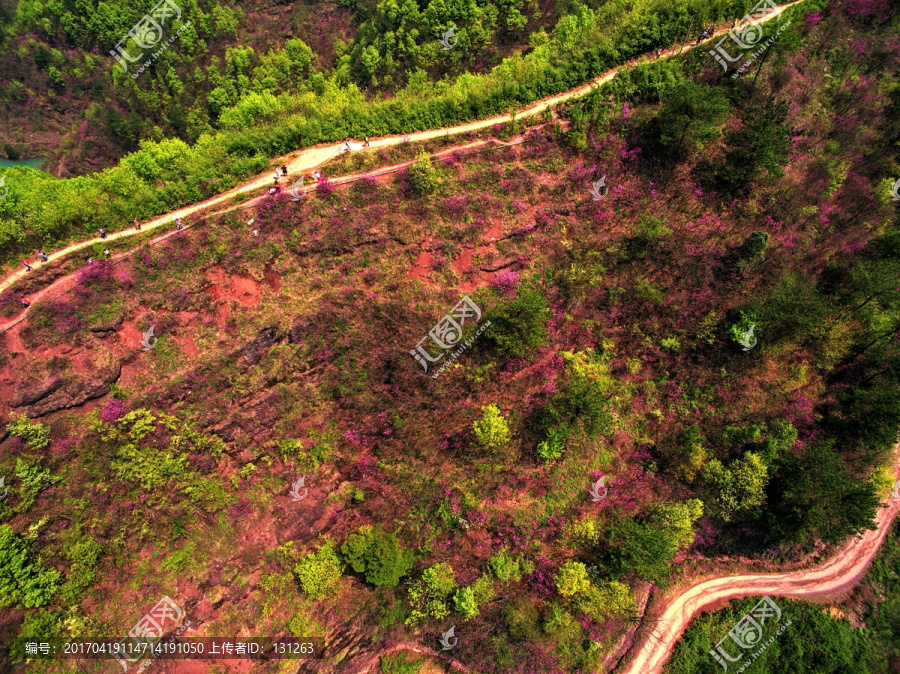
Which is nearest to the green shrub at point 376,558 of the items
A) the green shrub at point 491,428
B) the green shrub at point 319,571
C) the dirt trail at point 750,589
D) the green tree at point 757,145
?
the green shrub at point 319,571

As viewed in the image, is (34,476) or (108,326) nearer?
(34,476)

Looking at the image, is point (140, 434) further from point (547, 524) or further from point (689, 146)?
point (689, 146)

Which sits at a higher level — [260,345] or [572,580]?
[260,345]

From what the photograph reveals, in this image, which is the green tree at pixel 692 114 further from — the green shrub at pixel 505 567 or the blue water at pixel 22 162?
the blue water at pixel 22 162

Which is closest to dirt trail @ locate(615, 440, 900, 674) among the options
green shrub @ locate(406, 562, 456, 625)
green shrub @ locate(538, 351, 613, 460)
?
green shrub @ locate(406, 562, 456, 625)

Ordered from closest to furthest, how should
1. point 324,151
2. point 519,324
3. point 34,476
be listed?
1. point 34,476
2. point 519,324
3. point 324,151

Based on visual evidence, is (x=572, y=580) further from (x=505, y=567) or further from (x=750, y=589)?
(x=750, y=589)

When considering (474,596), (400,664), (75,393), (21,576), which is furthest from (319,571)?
(75,393)
